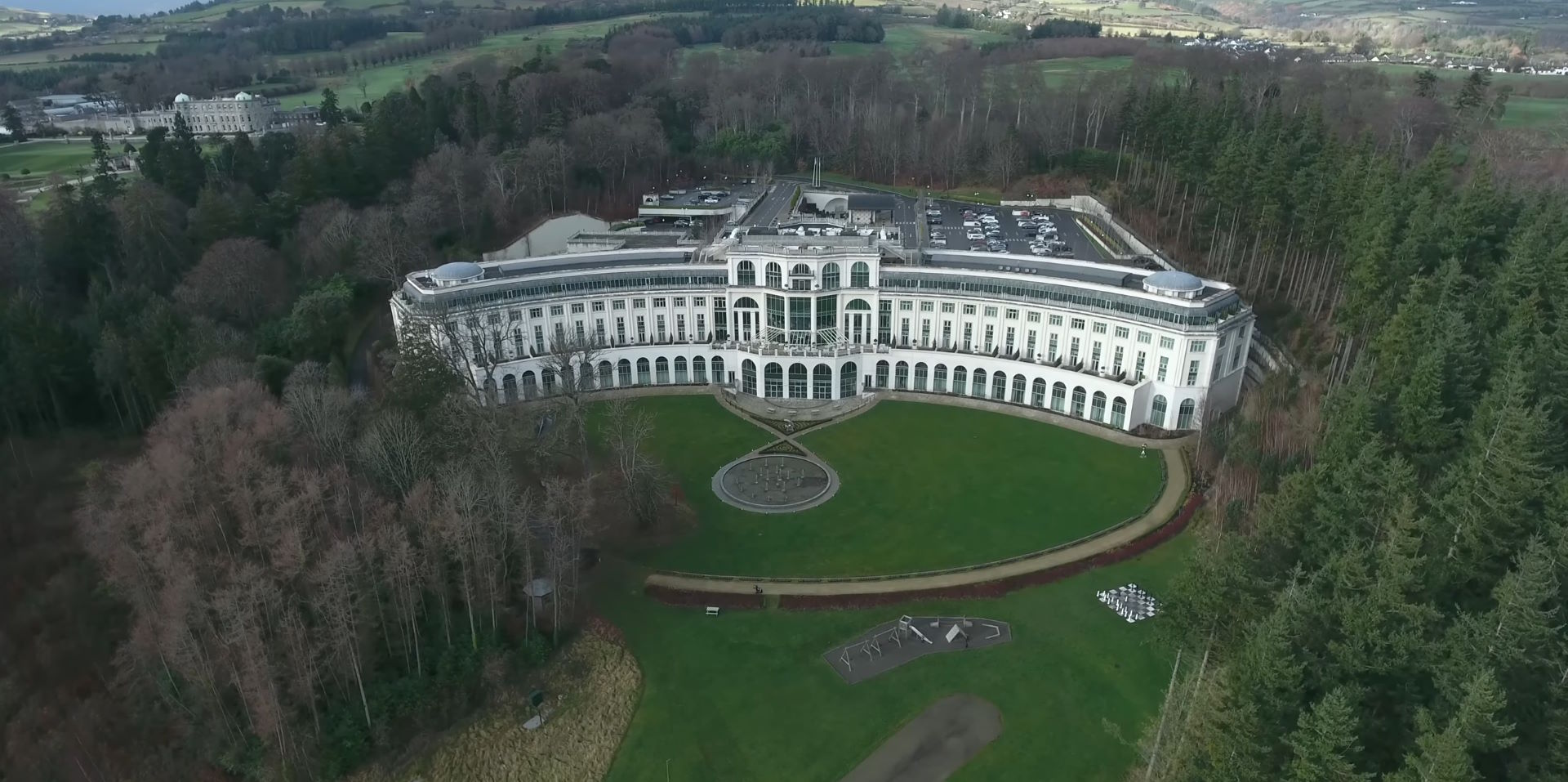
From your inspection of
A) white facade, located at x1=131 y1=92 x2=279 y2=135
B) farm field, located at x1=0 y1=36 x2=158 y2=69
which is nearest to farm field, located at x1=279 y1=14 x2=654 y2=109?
white facade, located at x1=131 y1=92 x2=279 y2=135

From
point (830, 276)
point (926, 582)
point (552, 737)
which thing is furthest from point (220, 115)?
point (926, 582)

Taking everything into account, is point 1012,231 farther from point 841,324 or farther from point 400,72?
point 400,72

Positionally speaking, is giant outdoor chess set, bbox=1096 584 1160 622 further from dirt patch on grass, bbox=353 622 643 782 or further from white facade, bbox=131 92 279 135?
white facade, bbox=131 92 279 135

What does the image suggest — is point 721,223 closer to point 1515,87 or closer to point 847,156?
point 847,156

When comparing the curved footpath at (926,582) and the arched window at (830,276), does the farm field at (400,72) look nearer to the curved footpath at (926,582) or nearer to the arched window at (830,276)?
the arched window at (830,276)

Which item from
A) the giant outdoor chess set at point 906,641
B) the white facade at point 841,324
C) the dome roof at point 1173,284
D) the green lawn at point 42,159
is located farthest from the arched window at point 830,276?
the green lawn at point 42,159

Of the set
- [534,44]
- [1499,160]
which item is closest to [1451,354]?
[1499,160]
